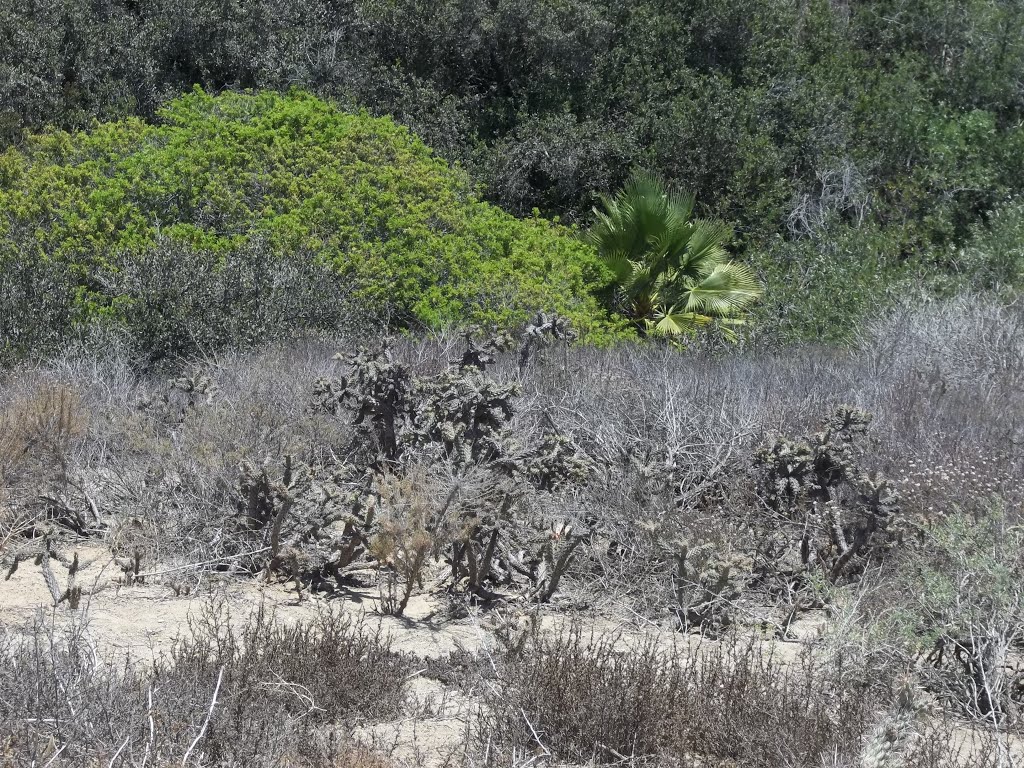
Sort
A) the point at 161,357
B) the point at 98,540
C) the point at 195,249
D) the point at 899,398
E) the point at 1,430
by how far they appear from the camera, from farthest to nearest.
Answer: the point at 195,249 → the point at 161,357 → the point at 899,398 → the point at 1,430 → the point at 98,540

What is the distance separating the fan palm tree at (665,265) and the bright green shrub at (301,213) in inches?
25.2

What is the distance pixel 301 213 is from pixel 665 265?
194 inches

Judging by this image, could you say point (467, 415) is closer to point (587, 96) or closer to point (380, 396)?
point (380, 396)

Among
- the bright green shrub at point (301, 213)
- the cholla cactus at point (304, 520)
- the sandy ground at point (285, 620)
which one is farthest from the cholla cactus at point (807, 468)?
the bright green shrub at point (301, 213)

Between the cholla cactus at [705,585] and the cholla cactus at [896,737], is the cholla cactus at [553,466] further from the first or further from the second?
the cholla cactus at [896,737]

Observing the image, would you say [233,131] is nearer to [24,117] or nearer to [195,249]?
[195,249]

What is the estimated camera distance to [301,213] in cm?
1349

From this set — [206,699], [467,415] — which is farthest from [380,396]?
[206,699]

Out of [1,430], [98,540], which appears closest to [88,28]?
[1,430]

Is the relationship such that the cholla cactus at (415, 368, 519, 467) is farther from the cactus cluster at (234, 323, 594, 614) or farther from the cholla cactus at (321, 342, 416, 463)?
the cholla cactus at (321, 342, 416, 463)

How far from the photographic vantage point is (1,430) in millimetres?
7684

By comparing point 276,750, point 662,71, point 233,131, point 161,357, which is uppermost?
point 662,71

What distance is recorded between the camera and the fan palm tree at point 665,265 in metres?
15.5

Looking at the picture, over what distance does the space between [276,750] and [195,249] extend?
30.9 feet
